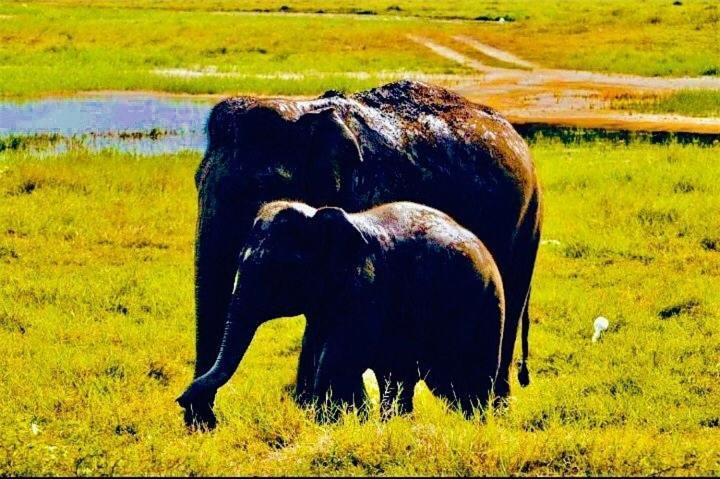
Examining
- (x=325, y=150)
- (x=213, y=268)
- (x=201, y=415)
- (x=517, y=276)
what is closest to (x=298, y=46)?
(x=517, y=276)

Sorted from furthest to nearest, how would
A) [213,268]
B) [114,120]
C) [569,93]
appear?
1. [569,93]
2. [114,120]
3. [213,268]

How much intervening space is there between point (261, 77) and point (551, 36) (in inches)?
631

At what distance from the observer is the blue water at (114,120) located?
20906 mm

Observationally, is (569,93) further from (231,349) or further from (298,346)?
(231,349)

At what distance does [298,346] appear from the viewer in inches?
340

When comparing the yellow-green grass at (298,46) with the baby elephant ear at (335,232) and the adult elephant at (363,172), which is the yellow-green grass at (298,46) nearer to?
the adult elephant at (363,172)

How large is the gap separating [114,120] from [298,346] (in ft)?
53.3

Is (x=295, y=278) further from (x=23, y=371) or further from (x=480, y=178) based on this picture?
(x=23, y=371)

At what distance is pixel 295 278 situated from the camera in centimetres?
514

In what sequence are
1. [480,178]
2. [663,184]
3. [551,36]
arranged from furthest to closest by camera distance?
1. [551,36]
2. [663,184]
3. [480,178]

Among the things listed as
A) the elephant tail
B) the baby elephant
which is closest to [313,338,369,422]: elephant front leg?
the baby elephant

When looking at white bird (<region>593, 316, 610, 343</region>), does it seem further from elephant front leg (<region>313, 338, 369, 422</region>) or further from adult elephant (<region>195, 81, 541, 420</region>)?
elephant front leg (<region>313, 338, 369, 422</region>)

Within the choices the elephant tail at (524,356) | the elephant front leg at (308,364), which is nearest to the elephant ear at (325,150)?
the elephant front leg at (308,364)

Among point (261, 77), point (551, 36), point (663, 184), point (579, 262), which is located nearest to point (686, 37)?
point (551, 36)
